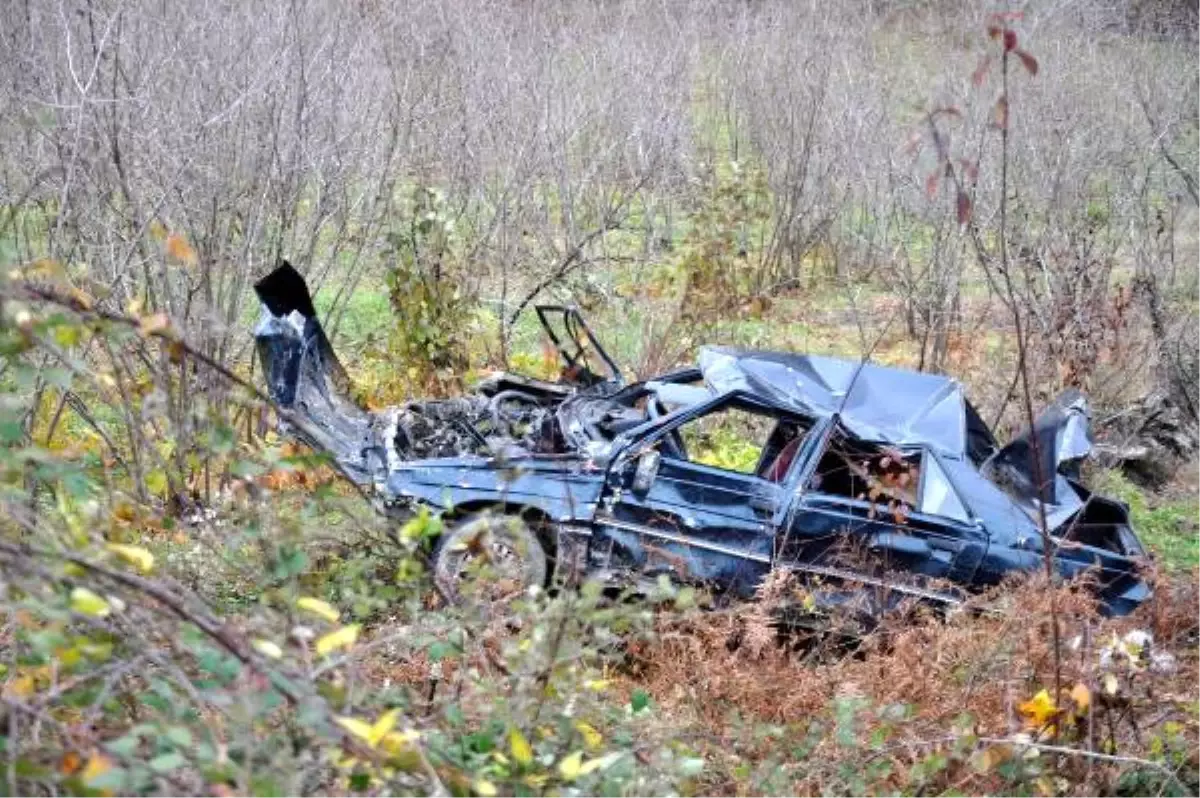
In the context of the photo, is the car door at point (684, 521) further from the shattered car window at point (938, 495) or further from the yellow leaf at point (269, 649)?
the yellow leaf at point (269, 649)

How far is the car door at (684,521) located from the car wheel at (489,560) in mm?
436

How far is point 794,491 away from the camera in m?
6.78

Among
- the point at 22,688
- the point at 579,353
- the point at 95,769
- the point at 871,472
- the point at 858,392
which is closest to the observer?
the point at 95,769

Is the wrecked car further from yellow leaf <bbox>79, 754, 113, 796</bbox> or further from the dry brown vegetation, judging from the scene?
yellow leaf <bbox>79, 754, 113, 796</bbox>

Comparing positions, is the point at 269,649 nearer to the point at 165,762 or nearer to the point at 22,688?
the point at 165,762

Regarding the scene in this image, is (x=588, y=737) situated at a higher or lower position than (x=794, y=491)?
lower

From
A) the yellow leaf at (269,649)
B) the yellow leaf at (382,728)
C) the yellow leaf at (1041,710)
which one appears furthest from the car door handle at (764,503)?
the yellow leaf at (382,728)

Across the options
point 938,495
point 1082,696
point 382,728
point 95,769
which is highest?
point 938,495

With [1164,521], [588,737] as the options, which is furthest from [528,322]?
[588,737]

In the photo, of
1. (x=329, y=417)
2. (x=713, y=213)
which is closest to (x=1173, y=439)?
(x=713, y=213)

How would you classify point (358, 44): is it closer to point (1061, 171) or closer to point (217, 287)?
point (217, 287)

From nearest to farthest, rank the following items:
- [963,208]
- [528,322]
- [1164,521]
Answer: [963,208], [1164,521], [528,322]

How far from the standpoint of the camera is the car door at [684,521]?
6773 millimetres

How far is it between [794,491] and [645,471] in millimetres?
797
